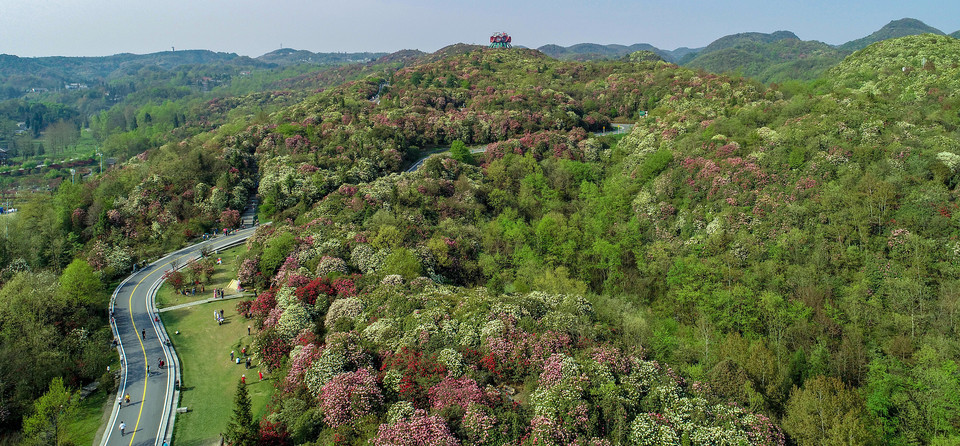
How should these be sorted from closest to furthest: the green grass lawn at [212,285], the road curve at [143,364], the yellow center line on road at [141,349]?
the road curve at [143,364] → the yellow center line on road at [141,349] → the green grass lawn at [212,285]

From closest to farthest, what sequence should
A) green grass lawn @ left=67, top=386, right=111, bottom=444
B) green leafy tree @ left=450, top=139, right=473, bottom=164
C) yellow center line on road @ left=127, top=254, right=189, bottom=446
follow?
1. green grass lawn @ left=67, top=386, right=111, bottom=444
2. yellow center line on road @ left=127, top=254, right=189, bottom=446
3. green leafy tree @ left=450, top=139, right=473, bottom=164

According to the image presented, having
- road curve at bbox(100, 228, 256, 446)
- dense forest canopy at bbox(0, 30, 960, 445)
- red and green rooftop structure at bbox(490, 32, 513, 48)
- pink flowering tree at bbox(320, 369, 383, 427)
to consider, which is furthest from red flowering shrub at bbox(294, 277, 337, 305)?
red and green rooftop structure at bbox(490, 32, 513, 48)

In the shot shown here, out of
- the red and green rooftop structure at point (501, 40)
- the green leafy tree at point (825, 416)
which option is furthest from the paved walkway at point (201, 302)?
the red and green rooftop structure at point (501, 40)

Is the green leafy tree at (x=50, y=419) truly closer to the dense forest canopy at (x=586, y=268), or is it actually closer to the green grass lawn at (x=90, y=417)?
the green grass lawn at (x=90, y=417)

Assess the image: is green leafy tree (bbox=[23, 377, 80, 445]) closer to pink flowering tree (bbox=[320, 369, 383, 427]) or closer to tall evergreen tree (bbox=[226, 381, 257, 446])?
tall evergreen tree (bbox=[226, 381, 257, 446])

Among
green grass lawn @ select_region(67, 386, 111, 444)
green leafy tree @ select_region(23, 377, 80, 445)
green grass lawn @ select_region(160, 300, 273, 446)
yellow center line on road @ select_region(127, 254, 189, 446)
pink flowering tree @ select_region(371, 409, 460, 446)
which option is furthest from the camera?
green grass lawn @ select_region(160, 300, 273, 446)

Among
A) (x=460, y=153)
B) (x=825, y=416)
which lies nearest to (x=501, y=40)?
(x=460, y=153)

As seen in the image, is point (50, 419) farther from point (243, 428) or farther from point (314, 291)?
point (314, 291)
